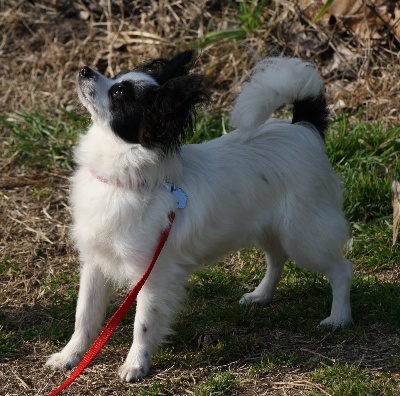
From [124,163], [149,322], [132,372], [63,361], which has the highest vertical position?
[124,163]

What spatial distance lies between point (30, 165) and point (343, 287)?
2.57m

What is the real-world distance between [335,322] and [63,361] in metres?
1.29

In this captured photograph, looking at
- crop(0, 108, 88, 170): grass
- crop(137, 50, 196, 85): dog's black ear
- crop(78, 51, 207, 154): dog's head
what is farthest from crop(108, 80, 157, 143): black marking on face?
crop(0, 108, 88, 170): grass

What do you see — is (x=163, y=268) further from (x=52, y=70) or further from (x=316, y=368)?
(x=52, y=70)

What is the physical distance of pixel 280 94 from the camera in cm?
349

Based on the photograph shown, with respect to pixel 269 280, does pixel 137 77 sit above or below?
above

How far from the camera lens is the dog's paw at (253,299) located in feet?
13.0

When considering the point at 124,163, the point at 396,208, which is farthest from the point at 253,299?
the point at 124,163

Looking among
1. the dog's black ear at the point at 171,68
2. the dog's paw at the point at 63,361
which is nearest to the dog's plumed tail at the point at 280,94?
the dog's black ear at the point at 171,68

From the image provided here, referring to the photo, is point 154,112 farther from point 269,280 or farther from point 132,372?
point 269,280

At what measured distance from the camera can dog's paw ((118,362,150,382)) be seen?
3.30 m

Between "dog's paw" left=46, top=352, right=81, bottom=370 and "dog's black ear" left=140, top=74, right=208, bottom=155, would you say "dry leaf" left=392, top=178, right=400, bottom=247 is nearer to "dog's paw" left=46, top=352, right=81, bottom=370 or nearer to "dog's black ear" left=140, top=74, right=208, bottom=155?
"dog's black ear" left=140, top=74, right=208, bottom=155

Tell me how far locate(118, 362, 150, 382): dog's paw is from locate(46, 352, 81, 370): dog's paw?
0.75 ft

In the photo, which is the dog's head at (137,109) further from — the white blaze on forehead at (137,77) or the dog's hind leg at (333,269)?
Answer: the dog's hind leg at (333,269)
